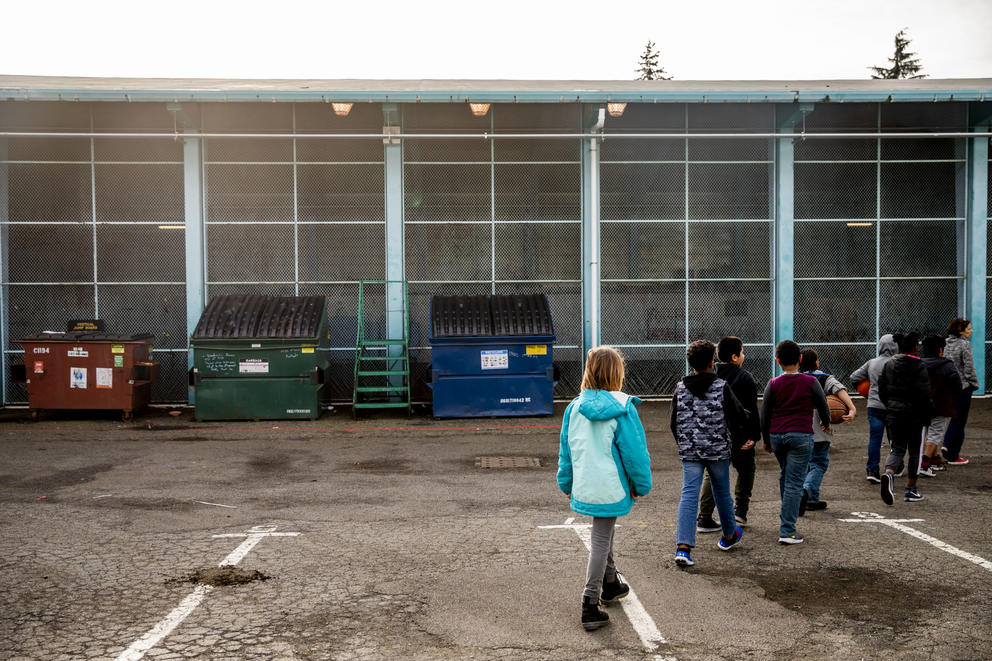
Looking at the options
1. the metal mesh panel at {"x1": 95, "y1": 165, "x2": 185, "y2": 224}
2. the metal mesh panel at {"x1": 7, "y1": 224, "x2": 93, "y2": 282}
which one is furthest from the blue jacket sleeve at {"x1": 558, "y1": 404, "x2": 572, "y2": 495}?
the metal mesh panel at {"x1": 7, "y1": 224, "x2": 93, "y2": 282}

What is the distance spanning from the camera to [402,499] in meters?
7.53

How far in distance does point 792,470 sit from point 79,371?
425 inches

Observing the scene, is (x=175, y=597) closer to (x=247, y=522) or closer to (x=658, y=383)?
(x=247, y=522)

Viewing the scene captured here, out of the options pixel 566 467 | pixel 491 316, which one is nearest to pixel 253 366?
pixel 491 316

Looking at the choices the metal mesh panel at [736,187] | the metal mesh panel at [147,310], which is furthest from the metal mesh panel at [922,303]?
the metal mesh panel at [147,310]

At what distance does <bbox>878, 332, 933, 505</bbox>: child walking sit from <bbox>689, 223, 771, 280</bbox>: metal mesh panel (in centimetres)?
774

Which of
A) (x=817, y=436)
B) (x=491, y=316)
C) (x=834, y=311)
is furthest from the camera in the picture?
(x=834, y=311)

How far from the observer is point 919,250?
1511 centimetres

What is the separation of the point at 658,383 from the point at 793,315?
274cm

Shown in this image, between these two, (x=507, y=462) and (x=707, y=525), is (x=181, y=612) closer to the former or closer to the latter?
(x=707, y=525)

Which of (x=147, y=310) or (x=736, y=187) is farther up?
(x=736, y=187)

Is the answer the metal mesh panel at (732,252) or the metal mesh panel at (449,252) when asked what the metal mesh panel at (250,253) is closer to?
the metal mesh panel at (449,252)

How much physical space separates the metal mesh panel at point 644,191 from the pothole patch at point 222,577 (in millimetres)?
10964

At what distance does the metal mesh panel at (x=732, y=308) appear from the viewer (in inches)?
583
